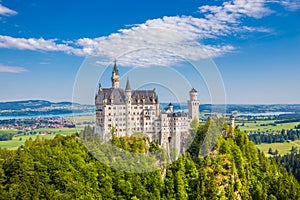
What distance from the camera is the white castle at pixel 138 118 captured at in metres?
19.9

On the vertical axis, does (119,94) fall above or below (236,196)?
above

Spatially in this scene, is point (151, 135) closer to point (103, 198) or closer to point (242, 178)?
point (103, 198)

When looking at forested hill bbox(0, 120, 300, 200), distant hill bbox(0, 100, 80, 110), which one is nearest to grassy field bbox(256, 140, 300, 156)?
forested hill bbox(0, 120, 300, 200)

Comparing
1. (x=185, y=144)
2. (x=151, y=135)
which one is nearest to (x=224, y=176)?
(x=185, y=144)

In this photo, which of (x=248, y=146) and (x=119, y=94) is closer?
(x=119, y=94)

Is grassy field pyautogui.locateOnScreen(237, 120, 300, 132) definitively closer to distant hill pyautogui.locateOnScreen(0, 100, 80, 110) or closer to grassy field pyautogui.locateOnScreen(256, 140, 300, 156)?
grassy field pyautogui.locateOnScreen(256, 140, 300, 156)

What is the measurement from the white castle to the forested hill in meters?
1.40

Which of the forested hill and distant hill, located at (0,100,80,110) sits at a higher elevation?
distant hill, located at (0,100,80,110)

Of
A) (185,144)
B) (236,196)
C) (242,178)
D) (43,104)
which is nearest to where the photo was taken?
(185,144)

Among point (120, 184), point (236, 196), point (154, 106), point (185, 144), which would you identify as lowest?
point (236, 196)

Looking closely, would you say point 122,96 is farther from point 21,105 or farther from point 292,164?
point 21,105

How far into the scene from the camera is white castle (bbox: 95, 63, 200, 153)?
65.4ft

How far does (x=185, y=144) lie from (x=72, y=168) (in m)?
7.71

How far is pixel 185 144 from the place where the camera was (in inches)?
854
